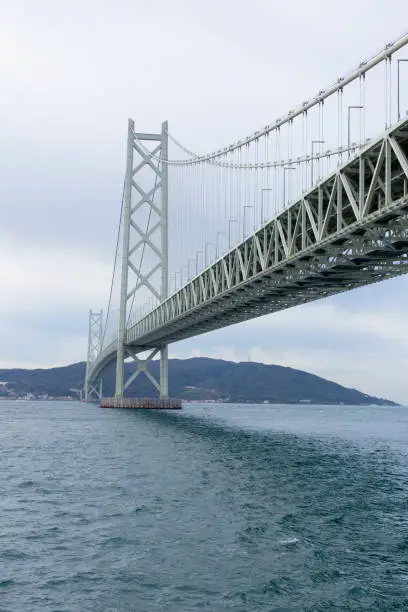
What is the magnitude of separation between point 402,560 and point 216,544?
325 centimetres

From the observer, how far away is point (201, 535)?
14414 millimetres

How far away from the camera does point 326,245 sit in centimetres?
2483

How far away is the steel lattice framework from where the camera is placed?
21.2 meters

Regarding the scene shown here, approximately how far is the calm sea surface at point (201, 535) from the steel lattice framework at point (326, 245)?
755cm

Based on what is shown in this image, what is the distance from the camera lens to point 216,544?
13688 millimetres

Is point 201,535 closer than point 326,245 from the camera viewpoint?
Yes

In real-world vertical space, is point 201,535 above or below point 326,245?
below

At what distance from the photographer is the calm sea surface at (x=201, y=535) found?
35.3ft

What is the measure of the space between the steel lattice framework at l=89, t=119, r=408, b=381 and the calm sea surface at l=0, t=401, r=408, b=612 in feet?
24.8

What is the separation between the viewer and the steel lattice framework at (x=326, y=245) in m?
21.2

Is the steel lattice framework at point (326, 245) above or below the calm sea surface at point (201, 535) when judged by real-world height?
above

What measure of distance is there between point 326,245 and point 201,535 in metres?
12.9

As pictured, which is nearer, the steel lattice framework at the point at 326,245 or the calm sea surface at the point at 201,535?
the calm sea surface at the point at 201,535

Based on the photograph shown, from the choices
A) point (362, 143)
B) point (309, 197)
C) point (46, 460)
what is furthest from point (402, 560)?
point (46, 460)
